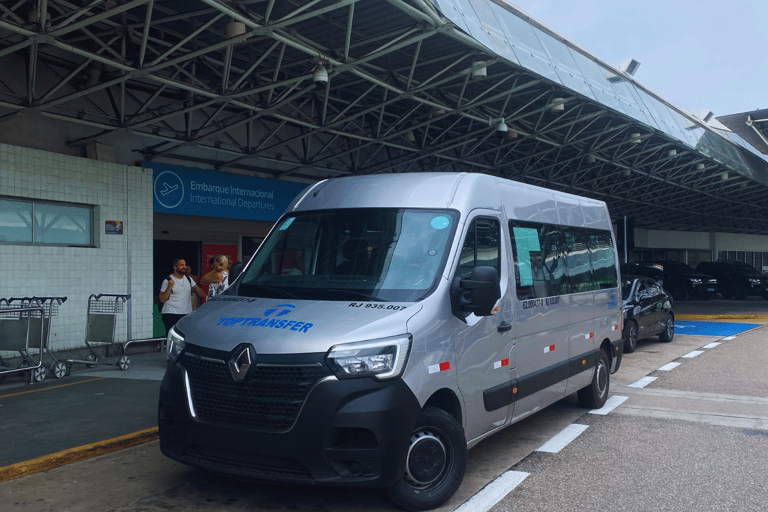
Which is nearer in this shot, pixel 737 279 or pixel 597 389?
pixel 597 389

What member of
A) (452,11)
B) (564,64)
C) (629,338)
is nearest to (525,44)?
(564,64)

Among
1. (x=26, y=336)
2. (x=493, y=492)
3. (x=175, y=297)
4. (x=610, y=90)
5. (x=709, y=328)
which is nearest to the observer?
(x=493, y=492)

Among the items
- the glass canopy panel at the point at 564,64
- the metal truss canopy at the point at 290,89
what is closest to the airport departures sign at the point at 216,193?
the metal truss canopy at the point at 290,89

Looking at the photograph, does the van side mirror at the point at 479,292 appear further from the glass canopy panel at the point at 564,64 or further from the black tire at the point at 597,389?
the glass canopy panel at the point at 564,64

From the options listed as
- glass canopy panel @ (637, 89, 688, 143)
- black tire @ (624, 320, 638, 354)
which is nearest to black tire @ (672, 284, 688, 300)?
glass canopy panel @ (637, 89, 688, 143)

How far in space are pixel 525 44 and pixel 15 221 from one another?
31.1 ft

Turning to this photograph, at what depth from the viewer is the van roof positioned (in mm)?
5418

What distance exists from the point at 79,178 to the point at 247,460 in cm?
922

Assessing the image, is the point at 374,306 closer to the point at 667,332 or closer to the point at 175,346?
the point at 175,346

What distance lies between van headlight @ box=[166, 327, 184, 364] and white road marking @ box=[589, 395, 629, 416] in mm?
4787

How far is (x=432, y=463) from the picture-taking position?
15.3ft

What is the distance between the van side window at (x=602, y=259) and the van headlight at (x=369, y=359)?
169 inches

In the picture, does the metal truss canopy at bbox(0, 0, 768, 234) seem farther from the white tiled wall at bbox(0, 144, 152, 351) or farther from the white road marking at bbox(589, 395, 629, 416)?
the white road marking at bbox(589, 395, 629, 416)

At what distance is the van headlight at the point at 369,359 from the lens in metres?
4.21
